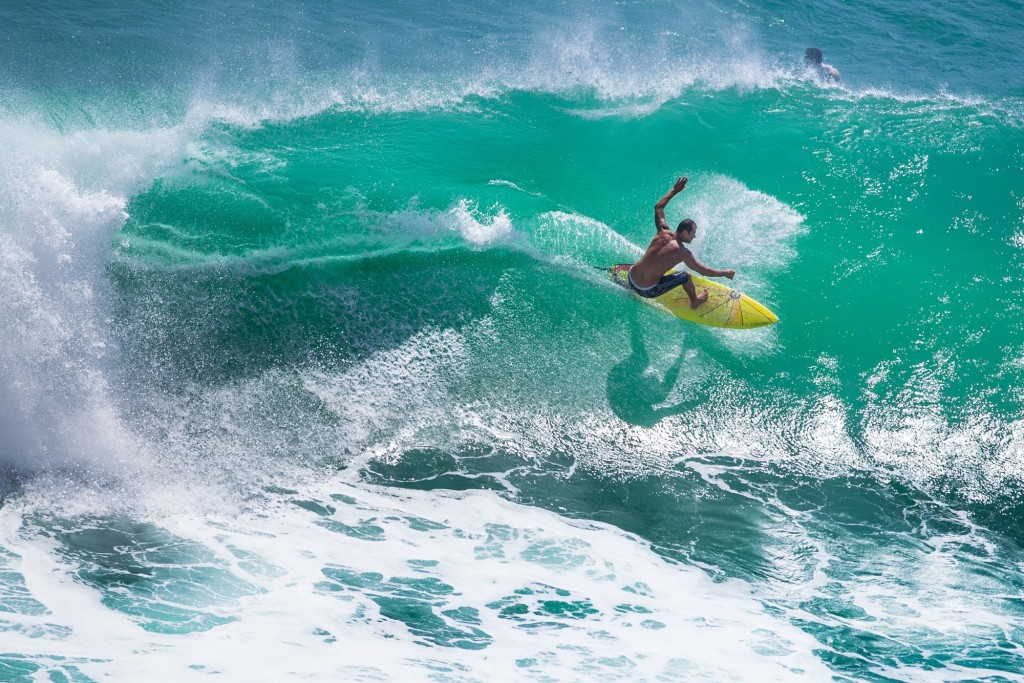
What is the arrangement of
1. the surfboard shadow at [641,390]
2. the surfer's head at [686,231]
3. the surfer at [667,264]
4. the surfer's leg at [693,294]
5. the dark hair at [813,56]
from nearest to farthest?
the surfer's head at [686,231], the surfer at [667,264], the surfboard shadow at [641,390], the surfer's leg at [693,294], the dark hair at [813,56]

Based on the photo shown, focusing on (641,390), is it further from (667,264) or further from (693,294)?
(667,264)

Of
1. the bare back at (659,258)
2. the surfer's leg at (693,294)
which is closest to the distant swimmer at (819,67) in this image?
the surfer's leg at (693,294)

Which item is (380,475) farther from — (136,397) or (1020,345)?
(1020,345)

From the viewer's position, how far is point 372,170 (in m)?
12.9

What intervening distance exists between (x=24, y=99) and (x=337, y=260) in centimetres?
694

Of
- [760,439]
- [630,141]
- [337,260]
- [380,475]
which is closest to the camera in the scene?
[380,475]

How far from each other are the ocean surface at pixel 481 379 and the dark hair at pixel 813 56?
221 centimetres

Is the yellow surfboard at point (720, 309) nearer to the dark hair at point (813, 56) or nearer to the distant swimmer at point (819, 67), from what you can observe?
the distant swimmer at point (819, 67)

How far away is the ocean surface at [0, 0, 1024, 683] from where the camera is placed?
28.8 feet

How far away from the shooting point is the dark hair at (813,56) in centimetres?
1638

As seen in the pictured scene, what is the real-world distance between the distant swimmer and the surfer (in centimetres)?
772

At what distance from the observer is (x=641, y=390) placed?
10.6m

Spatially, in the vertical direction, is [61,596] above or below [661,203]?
below

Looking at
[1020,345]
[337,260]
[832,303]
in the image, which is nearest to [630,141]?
[832,303]
